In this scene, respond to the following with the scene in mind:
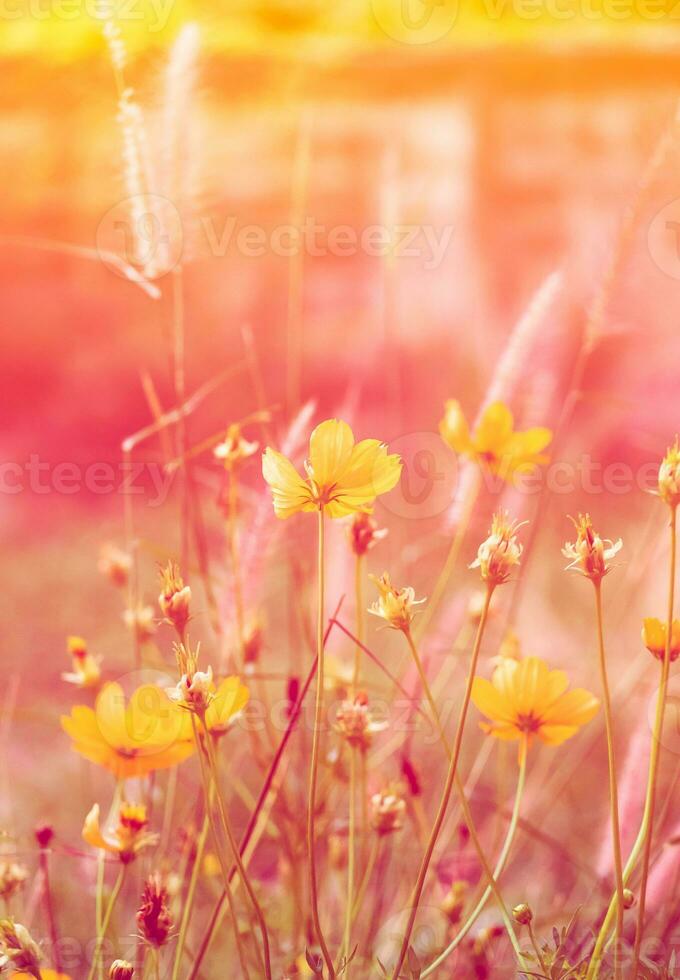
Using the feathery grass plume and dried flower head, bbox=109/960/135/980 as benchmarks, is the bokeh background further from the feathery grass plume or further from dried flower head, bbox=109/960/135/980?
dried flower head, bbox=109/960/135/980

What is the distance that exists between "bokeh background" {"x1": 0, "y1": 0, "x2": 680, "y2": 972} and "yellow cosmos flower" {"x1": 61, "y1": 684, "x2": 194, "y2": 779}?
18.5 inches

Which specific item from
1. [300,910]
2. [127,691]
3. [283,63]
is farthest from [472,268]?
[300,910]

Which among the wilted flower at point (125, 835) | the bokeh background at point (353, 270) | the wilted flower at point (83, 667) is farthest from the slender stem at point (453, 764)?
the bokeh background at point (353, 270)

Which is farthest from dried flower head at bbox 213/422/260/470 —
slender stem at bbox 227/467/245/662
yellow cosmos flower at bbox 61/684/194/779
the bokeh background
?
the bokeh background

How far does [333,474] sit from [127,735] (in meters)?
0.15

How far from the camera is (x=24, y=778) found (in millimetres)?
851

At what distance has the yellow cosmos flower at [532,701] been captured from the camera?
Result: 0.39 metres

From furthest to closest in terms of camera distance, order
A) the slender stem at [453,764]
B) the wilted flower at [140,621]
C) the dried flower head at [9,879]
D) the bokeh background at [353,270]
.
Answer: the bokeh background at [353,270] < the wilted flower at [140,621] < the dried flower head at [9,879] < the slender stem at [453,764]

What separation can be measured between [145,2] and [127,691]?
0.57m

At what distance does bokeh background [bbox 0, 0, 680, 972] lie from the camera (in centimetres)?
93

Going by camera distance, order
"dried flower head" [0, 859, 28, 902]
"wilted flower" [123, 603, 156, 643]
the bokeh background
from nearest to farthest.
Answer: "dried flower head" [0, 859, 28, 902] → "wilted flower" [123, 603, 156, 643] → the bokeh background

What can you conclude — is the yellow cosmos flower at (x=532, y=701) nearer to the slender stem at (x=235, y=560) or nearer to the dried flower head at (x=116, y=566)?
the slender stem at (x=235, y=560)

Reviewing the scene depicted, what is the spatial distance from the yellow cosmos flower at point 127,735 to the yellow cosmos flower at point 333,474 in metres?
0.11

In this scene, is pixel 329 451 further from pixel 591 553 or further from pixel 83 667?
pixel 83 667
